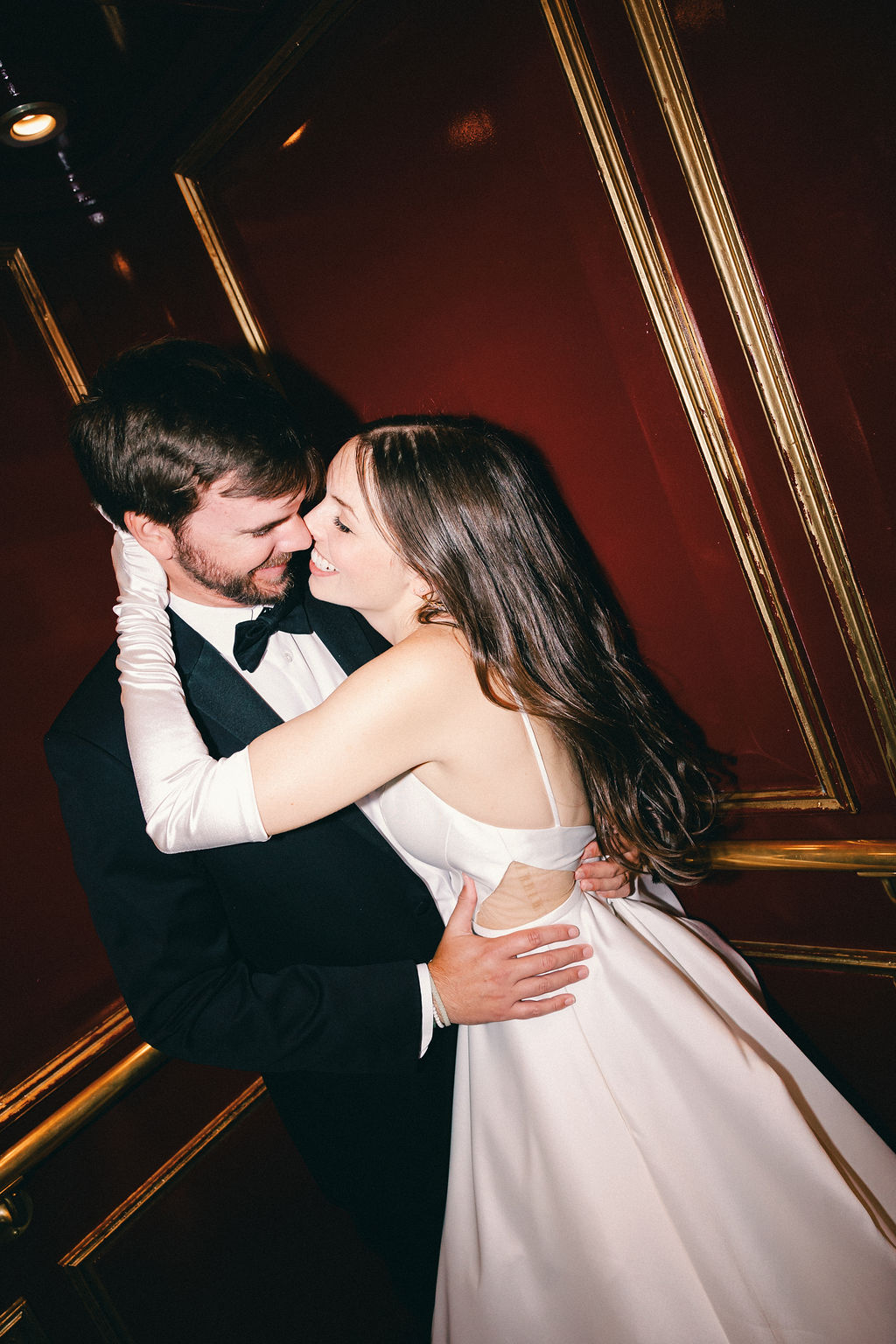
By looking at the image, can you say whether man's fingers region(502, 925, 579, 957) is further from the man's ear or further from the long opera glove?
the man's ear

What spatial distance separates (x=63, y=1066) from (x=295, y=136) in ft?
7.99

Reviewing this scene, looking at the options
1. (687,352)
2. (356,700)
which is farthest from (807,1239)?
(687,352)

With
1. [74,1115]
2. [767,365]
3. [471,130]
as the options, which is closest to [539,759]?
[767,365]

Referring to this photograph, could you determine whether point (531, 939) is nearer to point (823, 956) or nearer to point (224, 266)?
point (823, 956)

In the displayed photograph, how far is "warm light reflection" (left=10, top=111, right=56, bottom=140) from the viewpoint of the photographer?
1987 millimetres

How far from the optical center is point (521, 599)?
1597 millimetres

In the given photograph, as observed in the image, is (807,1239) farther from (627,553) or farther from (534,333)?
(534,333)

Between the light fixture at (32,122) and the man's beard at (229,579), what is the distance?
1.21 meters

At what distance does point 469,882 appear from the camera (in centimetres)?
160

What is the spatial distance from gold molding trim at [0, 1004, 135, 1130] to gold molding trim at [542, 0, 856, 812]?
6.30 ft

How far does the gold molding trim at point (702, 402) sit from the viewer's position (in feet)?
4.94

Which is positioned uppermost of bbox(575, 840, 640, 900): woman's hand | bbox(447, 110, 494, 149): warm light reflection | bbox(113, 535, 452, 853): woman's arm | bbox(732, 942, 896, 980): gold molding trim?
bbox(447, 110, 494, 149): warm light reflection

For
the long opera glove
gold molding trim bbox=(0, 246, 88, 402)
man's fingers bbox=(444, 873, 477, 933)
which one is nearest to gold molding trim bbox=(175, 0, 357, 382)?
gold molding trim bbox=(0, 246, 88, 402)

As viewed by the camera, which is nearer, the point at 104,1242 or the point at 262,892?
the point at 262,892
